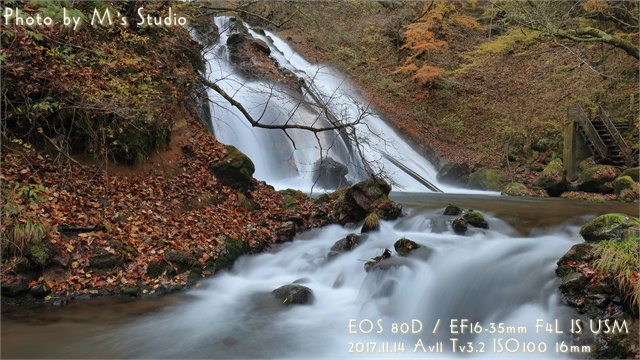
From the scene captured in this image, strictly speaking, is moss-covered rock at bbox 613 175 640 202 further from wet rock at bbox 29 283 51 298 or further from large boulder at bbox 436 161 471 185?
wet rock at bbox 29 283 51 298

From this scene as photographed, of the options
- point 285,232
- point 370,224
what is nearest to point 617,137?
point 370,224

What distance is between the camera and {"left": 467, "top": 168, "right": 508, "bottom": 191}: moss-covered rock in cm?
1528

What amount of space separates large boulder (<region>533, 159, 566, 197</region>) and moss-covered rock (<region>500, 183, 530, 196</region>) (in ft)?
1.72

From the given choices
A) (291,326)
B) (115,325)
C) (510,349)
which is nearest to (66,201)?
(115,325)

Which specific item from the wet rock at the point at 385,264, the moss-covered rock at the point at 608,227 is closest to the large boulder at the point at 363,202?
the wet rock at the point at 385,264

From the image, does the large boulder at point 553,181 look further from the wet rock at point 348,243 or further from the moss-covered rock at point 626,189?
the wet rock at point 348,243

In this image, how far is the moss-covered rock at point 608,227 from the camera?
5.60m

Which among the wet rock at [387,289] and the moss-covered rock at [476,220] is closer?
the wet rock at [387,289]

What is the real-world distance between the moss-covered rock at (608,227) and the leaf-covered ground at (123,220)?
4913 mm

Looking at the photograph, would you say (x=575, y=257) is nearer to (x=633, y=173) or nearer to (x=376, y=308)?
(x=376, y=308)

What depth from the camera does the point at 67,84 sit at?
6121 millimetres

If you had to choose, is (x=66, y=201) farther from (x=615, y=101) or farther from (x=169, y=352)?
(x=615, y=101)

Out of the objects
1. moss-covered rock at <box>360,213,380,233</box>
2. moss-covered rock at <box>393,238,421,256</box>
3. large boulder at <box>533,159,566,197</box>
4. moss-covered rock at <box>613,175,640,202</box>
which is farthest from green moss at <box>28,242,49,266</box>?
large boulder at <box>533,159,566,197</box>

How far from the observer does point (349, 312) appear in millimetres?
5680
